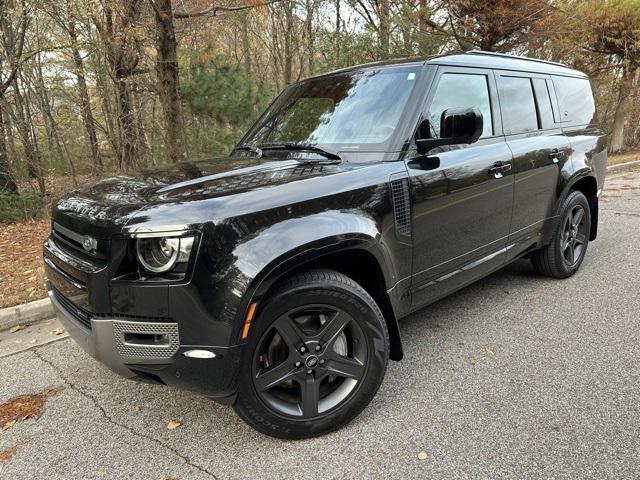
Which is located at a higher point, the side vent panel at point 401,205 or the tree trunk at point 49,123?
the tree trunk at point 49,123

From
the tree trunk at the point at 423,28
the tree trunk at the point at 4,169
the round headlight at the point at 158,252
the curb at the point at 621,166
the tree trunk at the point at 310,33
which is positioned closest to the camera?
the round headlight at the point at 158,252

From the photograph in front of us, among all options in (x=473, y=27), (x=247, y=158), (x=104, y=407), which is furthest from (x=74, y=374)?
(x=473, y=27)

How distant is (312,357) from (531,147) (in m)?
2.58

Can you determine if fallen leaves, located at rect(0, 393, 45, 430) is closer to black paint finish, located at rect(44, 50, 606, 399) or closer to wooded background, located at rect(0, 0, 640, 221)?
black paint finish, located at rect(44, 50, 606, 399)

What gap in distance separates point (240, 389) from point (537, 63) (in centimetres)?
381

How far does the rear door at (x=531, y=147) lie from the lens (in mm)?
3680

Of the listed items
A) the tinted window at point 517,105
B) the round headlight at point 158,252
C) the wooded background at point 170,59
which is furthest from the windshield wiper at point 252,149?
the wooded background at point 170,59

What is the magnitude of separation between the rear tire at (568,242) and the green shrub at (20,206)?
8183mm

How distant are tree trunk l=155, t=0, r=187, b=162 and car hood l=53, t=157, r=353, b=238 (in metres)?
4.65

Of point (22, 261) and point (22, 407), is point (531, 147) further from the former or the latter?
point (22, 261)

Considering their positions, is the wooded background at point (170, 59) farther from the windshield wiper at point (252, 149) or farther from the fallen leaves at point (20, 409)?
the fallen leaves at point (20, 409)

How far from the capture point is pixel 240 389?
2221 mm

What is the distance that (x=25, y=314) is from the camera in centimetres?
409

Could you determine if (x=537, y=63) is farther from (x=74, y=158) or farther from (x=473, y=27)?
(x=74, y=158)
